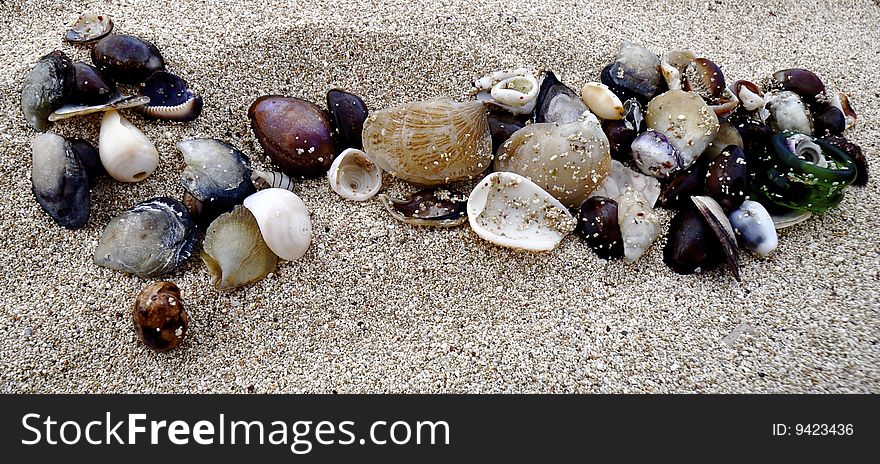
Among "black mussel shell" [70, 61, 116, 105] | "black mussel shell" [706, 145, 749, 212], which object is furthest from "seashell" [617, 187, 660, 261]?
"black mussel shell" [70, 61, 116, 105]

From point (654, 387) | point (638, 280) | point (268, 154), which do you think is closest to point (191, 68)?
point (268, 154)

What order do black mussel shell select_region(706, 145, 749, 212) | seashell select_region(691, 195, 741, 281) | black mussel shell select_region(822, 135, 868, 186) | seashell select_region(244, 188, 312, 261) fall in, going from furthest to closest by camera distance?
black mussel shell select_region(822, 135, 868, 186) < black mussel shell select_region(706, 145, 749, 212) < seashell select_region(691, 195, 741, 281) < seashell select_region(244, 188, 312, 261)

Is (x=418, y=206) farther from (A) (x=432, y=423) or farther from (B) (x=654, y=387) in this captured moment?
(B) (x=654, y=387)

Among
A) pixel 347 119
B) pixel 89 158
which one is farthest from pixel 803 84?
pixel 89 158

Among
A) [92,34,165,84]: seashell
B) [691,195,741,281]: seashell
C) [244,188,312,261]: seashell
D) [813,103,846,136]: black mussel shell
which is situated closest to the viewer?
[244,188,312,261]: seashell

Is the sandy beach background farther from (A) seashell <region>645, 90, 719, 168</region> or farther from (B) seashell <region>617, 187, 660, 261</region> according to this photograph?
(A) seashell <region>645, 90, 719, 168</region>

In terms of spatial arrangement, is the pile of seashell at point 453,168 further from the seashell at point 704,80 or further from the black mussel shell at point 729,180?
the seashell at point 704,80
